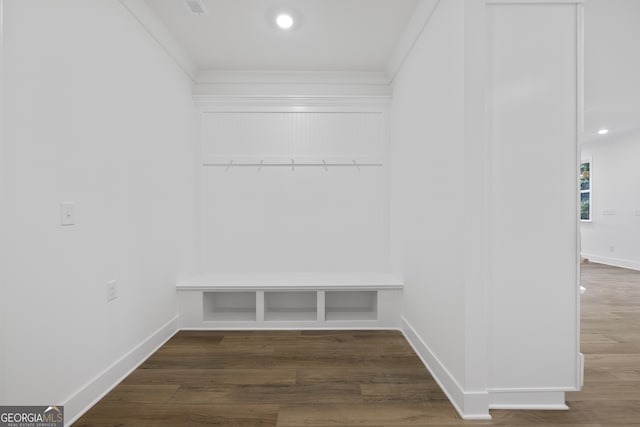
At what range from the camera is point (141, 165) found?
7.63 feet

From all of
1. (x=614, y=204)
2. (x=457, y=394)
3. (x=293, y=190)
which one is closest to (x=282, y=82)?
(x=293, y=190)

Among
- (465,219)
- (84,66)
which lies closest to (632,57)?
(465,219)

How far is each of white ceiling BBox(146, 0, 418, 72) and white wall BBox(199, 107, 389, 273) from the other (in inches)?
16.7

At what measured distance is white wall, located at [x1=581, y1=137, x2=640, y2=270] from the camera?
5.98 meters

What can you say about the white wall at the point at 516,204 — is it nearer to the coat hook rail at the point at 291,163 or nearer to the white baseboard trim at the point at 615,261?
the coat hook rail at the point at 291,163

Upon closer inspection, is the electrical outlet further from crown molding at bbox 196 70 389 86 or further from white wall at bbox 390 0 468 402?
crown molding at bbox 196 70 389 86

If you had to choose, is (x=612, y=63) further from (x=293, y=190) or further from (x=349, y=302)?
(x=349, y=302)

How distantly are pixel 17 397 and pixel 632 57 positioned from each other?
5.21m

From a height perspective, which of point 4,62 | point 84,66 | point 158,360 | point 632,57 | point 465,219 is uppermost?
point 632,57

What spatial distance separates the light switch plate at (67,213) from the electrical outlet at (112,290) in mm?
482

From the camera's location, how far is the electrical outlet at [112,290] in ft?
6.33

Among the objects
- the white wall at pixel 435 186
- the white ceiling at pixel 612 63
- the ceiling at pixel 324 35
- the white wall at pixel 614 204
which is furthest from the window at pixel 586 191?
the white wall at pixel 435 186

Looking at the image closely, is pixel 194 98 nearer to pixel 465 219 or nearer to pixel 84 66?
pixel 84 66

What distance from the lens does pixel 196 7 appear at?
2260 millimetres
